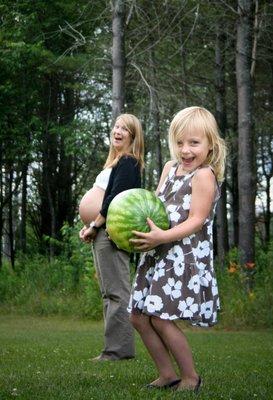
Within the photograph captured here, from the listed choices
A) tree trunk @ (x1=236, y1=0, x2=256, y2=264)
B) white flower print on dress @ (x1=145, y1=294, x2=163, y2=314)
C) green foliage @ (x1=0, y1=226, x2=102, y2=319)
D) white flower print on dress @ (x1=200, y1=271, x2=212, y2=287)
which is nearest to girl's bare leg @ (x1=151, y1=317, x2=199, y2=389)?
white flower print on dress @ (x1=145, y1=294, x2=163, y2=314)

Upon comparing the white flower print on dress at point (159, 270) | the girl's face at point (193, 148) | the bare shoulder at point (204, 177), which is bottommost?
the white flower print on dress at point (159, 270)

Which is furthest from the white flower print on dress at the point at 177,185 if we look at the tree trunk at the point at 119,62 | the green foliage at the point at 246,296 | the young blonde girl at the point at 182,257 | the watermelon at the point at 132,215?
the tree trunk at the point at 119,62

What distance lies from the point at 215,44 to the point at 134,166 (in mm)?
15819

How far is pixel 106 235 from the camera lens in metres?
7.96

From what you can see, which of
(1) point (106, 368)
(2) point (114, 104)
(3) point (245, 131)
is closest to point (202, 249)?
(1) point (106, 368)

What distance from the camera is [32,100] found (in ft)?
94.9

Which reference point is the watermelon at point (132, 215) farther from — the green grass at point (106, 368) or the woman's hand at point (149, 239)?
the green grass at point (106, 368)

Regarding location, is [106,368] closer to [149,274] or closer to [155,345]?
[155,345]

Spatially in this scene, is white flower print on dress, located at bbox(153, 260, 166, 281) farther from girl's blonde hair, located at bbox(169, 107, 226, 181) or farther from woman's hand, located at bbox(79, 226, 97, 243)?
woman's hand, located at bbox(79, 226, 97, 243)

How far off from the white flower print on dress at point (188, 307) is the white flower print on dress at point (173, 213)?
579mm

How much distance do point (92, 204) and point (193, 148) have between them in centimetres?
263

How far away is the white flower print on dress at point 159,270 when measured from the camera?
542cm

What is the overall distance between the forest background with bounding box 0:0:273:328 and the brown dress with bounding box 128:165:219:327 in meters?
8.84

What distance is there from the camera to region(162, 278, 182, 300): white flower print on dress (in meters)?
5.36
